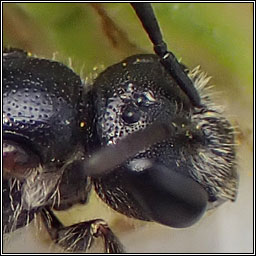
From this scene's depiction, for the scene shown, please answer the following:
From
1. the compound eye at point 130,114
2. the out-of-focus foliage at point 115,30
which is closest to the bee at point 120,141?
the compound eye at point 130,114

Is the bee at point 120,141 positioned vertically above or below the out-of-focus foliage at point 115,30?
below

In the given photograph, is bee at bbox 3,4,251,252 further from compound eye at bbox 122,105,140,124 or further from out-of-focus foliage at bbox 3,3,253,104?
out-of-focus foliage at bbox 3,3,253,104

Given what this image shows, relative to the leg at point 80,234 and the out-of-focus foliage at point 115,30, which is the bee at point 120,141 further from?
the out-of-focus foliage at point 115,30

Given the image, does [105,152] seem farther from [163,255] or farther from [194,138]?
[163,255]

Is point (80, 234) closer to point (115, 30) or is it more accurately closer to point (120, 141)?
Answer: point (120, 141)

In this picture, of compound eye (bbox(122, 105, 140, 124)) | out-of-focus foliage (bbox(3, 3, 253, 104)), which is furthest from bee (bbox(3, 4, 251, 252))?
out-of-focus foliage (bbox(3, 3, 253, 104))

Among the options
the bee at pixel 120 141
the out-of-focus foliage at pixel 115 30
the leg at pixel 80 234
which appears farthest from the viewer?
the out-of-focus foliage at pixel 115 30

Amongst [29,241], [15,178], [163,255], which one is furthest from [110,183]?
[163,255]

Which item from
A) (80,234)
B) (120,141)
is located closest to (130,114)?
(120,141)
